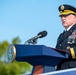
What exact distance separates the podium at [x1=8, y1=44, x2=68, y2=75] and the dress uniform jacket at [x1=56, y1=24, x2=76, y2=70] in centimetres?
23

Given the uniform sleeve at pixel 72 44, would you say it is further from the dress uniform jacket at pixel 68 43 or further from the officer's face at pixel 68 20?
the officer's face at pixel 68 20

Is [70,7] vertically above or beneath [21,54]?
above

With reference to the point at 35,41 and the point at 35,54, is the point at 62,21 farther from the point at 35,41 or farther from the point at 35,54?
the point at 35,54

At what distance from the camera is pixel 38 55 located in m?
3.00

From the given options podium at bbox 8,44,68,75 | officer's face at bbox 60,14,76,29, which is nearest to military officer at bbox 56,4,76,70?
officer's face at bbox 60,14,76,29

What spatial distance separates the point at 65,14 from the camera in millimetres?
3697

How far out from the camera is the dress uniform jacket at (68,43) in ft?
11.2

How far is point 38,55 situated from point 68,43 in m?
0.60

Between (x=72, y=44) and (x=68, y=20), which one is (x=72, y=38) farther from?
(x=68, y=20)

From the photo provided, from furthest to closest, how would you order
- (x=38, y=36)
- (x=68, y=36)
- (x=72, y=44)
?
(x=68, y=36), (x=72, y=44), (x=38, y=36)

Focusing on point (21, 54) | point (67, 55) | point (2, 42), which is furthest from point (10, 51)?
point (2, 42)

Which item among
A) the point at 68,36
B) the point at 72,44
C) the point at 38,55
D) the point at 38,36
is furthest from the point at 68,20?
the point at 38,55

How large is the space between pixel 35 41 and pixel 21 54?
260 mm

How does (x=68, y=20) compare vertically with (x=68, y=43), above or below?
above
